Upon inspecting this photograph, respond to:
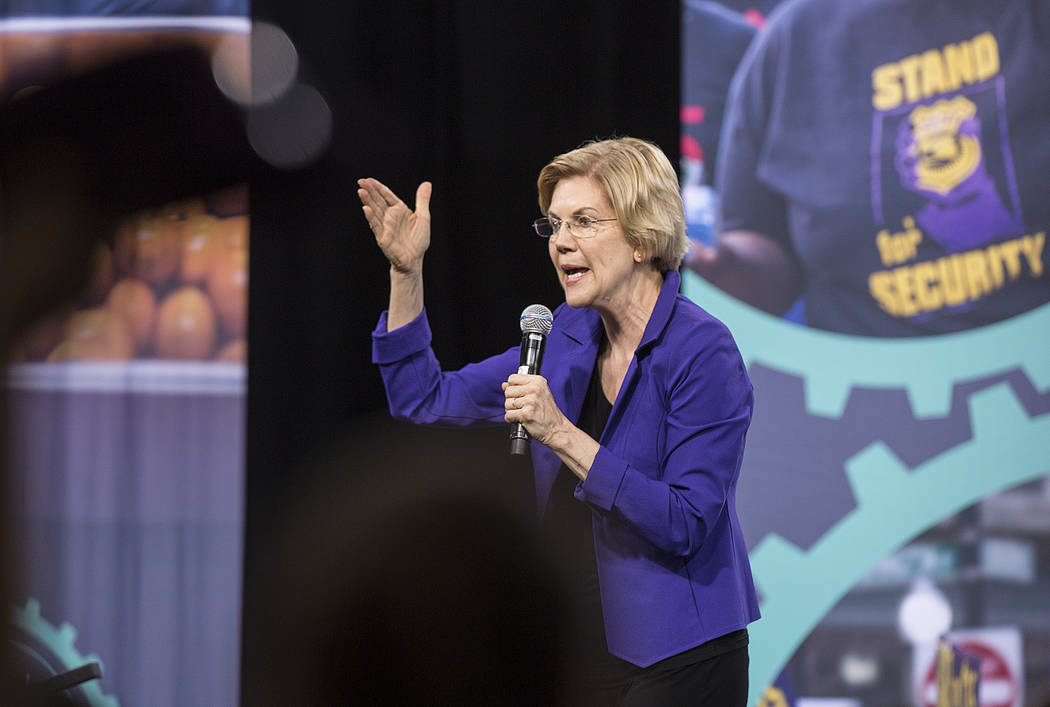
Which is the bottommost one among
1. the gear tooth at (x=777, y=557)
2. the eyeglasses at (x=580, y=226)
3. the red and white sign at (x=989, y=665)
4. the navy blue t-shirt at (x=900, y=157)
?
the red and white sign at (x=989, y=665)

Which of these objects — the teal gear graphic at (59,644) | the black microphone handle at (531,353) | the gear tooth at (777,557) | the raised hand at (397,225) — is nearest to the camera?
the black microphone handle at (531,353)

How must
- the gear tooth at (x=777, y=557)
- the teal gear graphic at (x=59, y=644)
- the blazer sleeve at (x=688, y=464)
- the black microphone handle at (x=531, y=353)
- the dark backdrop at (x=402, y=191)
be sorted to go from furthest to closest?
the gear tooth at (x=777, y=557) < the teal gear graphic at (x=59, y=644) < the dark backdrop at (x=402, y=191) < the black microphone handle at (x=531, y=353) < the blazer sleeve at (x=688, y=464)

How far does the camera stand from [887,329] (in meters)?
2.75

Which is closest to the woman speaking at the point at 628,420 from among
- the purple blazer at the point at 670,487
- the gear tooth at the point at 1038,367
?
the purple blazer at the point at 670,487

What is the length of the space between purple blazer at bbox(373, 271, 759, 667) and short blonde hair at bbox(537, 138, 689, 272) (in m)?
0.07

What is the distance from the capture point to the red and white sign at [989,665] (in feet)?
8.87

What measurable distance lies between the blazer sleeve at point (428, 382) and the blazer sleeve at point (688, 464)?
1.29ft

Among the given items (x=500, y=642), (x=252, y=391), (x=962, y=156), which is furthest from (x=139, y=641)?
(x=962, y=156)

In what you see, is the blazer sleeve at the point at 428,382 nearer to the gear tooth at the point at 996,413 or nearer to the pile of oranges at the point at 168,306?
the pile of oranges at the point at 168,306

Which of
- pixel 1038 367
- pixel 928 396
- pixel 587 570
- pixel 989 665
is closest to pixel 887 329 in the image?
pixel 928 396

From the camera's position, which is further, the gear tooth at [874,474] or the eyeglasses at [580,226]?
the gear tooth at [874,474]

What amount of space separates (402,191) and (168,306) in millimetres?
747

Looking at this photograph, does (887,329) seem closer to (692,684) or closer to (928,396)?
(928,396)

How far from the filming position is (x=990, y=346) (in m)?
2.76
